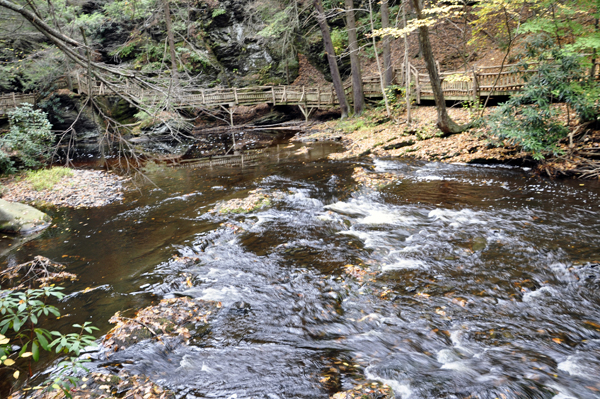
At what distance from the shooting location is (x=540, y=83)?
9.33 metres

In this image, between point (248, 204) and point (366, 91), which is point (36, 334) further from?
point (366, 91)

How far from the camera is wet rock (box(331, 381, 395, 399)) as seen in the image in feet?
11.5

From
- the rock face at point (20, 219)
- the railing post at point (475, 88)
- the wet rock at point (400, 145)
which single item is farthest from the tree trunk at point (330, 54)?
the rock face at point (20, 219)

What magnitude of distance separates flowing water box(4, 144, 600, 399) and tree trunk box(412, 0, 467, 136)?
10.1ft

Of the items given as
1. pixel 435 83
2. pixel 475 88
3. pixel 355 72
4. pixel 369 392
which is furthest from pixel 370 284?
pixel 355 72

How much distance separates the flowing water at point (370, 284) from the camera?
12.7ft

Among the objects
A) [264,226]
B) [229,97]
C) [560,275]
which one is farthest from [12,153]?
[560,275]

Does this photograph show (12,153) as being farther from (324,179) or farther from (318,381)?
(318,381)

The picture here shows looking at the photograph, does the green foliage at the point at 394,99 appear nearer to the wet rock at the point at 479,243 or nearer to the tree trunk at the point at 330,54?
the tree trunk at the point at 330,54

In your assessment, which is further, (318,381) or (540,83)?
(540,83)

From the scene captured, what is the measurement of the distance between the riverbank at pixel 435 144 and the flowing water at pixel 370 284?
2.15ft

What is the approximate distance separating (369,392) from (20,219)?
10.5m

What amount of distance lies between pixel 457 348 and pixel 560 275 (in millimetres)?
2482

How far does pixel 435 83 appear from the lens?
11.9 m
